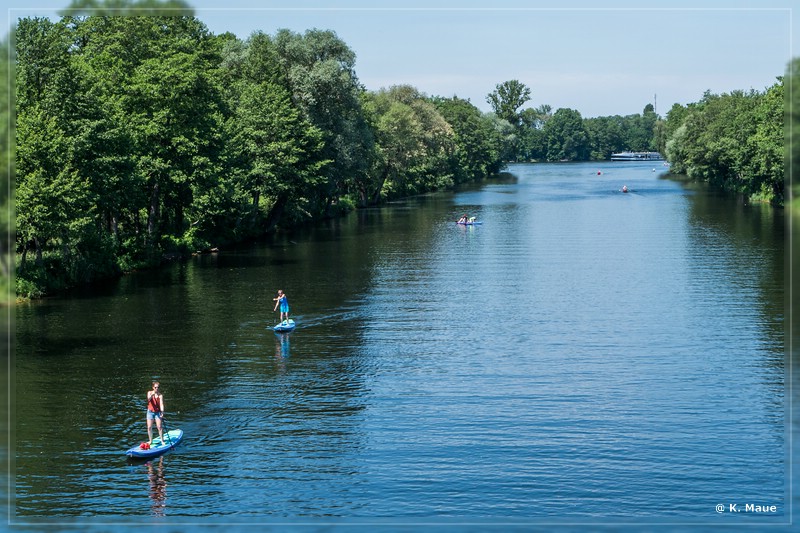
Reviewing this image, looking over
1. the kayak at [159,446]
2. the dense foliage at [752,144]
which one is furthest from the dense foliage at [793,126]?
the dense foliage at [752,144]

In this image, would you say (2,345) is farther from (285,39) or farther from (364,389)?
(285,39)

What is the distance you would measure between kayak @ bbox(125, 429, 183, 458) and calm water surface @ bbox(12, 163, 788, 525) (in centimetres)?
72


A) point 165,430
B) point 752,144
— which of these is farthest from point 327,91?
point 165,430

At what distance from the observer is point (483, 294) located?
78.0 metres

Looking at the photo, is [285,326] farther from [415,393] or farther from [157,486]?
[157,486]

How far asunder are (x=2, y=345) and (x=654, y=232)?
82.4m

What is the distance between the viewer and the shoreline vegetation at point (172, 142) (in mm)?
75812

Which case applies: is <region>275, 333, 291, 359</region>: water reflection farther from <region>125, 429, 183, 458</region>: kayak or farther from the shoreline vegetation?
the shoreline vegetation

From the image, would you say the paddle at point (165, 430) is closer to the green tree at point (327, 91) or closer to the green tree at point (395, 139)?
the green tree at point (327, 91)

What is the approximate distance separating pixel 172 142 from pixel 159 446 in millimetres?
57904

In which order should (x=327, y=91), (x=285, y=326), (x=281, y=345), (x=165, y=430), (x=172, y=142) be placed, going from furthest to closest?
1. (x=327, y=91)
2. (x=172, y=142)
3. (x=285, y=326)
4. (x=281, y=345)
5. (x=165, y=430)

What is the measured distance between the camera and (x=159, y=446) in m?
40.8

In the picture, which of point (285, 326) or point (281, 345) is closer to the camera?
point (281, 345)

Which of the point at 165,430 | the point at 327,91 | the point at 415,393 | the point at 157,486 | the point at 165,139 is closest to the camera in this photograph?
the point at 157,486
